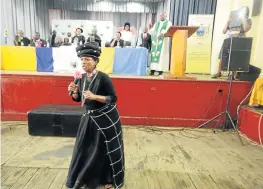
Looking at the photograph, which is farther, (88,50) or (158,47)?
(158,47)

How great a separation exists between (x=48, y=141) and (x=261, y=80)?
314 centimetres

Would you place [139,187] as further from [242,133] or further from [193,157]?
[242,133]

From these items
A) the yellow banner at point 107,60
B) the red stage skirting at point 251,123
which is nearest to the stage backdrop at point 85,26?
the yellow banner at point 107,60

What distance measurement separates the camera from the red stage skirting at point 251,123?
2936 millimetres

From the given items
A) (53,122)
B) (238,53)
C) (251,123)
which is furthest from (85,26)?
(251,123)

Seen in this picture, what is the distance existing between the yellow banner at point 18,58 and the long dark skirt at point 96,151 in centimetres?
375

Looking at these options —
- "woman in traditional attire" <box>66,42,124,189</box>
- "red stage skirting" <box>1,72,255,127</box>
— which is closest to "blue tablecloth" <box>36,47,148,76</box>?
"red stage skirting" <box>1,72,255,127</box>

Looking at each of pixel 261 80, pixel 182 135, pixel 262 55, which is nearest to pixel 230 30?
pixel 262 55

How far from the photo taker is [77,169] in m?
1.72

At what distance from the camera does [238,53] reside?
3.13m

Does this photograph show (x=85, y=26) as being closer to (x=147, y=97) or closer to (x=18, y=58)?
(x=18, y=58)

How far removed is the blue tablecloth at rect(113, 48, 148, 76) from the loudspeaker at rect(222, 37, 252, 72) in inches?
72.1

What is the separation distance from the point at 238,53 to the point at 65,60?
349cm

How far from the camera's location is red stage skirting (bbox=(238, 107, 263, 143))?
9.63 ft
